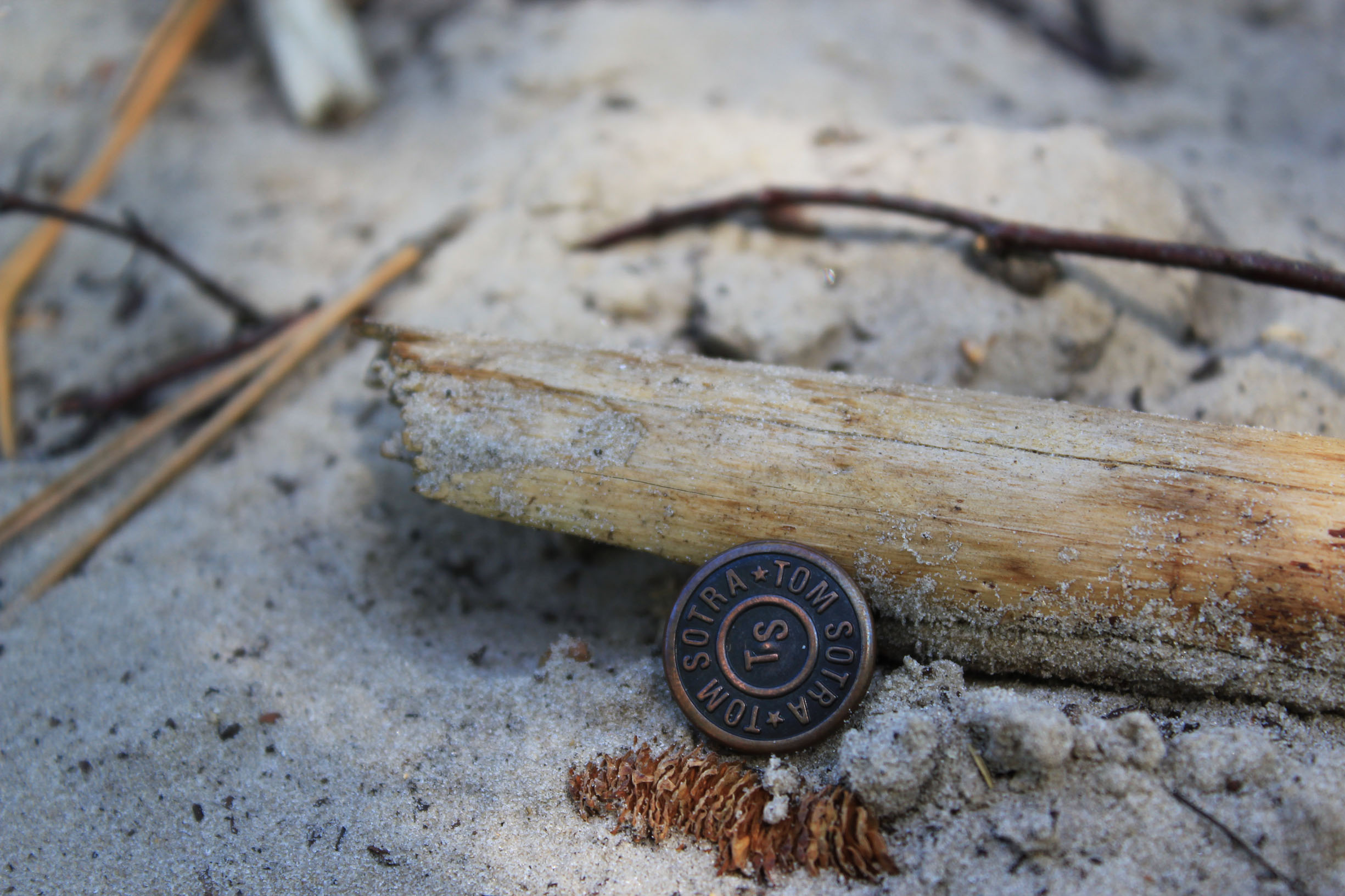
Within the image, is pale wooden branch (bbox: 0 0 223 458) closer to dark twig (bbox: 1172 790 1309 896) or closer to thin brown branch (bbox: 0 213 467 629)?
thin brown branch (bbox: 0 213 467 629)

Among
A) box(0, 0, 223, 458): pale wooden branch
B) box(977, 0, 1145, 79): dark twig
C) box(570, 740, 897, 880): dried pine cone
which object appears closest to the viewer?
box(570, 740, 897, 880): dried pine cone

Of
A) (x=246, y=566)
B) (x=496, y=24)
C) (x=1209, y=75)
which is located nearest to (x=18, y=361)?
(x=246, y=566)

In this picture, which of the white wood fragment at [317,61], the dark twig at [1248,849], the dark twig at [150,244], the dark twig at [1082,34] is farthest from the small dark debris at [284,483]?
the dark twig at [1082,34]

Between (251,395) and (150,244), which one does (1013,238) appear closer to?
(251,395)

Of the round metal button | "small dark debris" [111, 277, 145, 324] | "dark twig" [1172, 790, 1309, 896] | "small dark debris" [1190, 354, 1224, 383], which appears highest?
"small dark debris" [111, 277, 145, 324]

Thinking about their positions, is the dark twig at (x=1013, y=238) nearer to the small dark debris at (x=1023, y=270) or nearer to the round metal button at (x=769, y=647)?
the small dark debris at (x=1023, y=270)

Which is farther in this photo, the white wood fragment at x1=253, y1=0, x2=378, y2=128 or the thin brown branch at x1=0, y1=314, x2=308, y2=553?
the white wood fragment at x1=253, y1=0, x2=378, y2=128

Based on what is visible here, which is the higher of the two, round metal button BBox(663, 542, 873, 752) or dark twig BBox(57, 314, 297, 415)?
dark twig BBox(57, 314, 297, 415)

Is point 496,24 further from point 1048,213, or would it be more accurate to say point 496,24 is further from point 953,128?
point 1048,213

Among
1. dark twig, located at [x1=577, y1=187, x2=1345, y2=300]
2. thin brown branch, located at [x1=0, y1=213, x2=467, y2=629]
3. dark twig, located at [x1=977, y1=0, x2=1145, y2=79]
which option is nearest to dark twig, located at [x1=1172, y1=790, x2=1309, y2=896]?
dark twig, located at [x1=577, y1=187, x2=1345, y2=300]
